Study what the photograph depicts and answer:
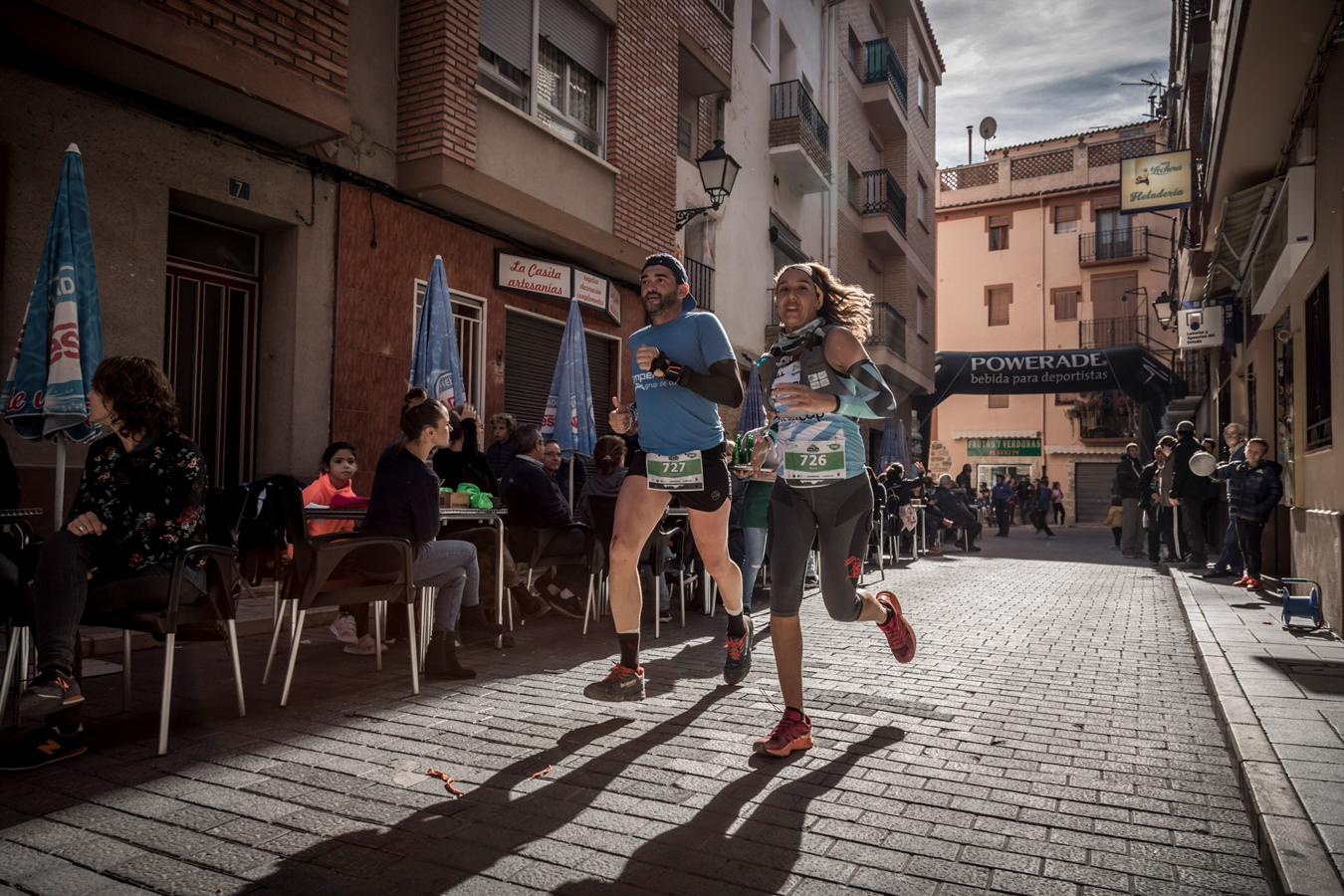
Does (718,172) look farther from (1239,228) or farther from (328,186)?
(1239,228)

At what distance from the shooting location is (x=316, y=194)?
9.21 metres

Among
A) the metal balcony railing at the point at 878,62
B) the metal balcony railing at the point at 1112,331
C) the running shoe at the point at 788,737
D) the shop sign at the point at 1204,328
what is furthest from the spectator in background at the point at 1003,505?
the running shoe at the point at 788,737

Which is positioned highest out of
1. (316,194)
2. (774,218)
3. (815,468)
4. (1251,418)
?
(774,218)

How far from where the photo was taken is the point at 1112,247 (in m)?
39.8

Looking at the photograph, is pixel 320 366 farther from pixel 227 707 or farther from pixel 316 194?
pixel 227 707

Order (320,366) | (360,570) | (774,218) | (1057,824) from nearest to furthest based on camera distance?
(1057,824) < (360,570) < (320,366) < (774,218)

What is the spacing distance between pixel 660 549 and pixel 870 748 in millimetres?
3304

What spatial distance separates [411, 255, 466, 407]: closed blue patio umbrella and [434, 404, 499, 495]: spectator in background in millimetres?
511

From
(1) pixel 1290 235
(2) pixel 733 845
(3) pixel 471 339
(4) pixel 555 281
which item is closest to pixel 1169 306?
(1) pixel 1290 235

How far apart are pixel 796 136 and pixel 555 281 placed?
29.9 feet

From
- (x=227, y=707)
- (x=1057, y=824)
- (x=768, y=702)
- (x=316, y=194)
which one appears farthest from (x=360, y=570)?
(x=316, y=194)

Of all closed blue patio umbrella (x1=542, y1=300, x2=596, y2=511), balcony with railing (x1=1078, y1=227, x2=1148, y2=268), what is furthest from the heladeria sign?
balcony with railing (x1=1078, y1=227, x2=1148, y2=268)

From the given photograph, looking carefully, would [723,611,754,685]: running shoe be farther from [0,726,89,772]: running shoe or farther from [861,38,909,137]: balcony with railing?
[861,38,909,137]: balcony with railing

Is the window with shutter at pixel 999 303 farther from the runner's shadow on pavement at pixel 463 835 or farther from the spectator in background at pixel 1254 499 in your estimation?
the runner's shadow on pavement at pixel 463 835
